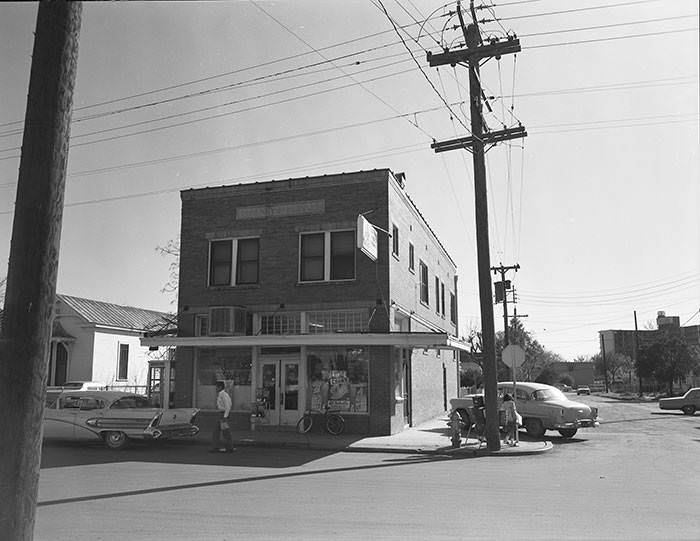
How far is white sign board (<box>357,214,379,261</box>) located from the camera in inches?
709

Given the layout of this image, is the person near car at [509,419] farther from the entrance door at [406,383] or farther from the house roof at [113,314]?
the house roof at [113,314]

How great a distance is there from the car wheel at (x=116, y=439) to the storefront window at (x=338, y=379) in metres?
6.27

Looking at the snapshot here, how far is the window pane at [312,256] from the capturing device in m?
21.2

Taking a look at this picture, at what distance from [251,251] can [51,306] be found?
1768cm

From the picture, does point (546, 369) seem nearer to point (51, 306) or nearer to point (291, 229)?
point (291, 229)

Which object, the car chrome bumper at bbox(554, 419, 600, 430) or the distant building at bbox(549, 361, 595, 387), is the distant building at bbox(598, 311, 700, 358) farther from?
the car chrome bumper at bbox(554, 419, 600, 430)

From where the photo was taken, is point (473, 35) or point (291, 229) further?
point (291, 229)

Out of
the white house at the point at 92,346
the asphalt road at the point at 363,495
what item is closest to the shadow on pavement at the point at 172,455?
the asphalt road at the point at 363,495

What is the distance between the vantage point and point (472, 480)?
11.5 metres

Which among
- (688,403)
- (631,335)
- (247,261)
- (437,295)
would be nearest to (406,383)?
(247,261)

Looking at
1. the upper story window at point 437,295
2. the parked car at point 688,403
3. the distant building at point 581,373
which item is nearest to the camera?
the upper story window at point 437,295

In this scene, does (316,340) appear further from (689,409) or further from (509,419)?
(689,409)

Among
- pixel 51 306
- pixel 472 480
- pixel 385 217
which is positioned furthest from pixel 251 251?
pixel 51 306

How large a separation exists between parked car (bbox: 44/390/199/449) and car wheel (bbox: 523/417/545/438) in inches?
424
